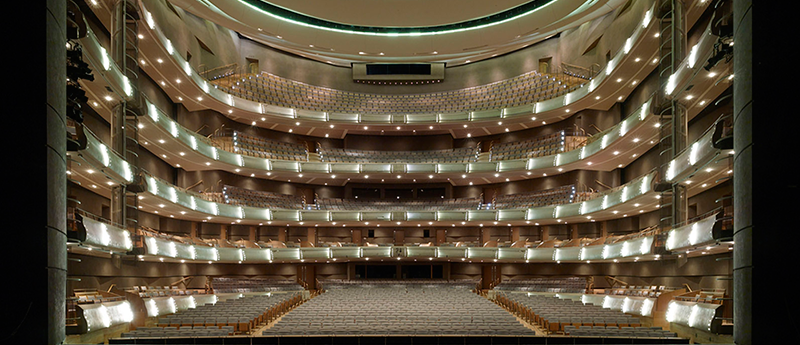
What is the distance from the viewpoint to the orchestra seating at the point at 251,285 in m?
29.9

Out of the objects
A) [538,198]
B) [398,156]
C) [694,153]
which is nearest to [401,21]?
[398,156]

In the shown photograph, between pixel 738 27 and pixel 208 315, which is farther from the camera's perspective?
pixel 208 315

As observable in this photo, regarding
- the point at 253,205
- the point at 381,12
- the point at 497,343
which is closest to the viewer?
the point at 497,343

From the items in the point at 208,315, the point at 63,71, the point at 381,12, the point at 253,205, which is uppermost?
the point at 381,12

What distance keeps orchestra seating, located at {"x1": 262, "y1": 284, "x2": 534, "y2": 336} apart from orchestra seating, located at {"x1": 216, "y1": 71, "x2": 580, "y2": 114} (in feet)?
57.1

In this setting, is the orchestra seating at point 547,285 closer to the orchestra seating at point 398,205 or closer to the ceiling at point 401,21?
the orchestra seating at point 398,205

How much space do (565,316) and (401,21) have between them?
17463 millimetres

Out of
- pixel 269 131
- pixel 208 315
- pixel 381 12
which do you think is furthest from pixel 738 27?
pixel 269 131

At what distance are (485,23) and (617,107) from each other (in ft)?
26.6

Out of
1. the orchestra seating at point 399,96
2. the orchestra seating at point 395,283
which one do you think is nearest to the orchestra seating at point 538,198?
the orchestra seating at point 395,283

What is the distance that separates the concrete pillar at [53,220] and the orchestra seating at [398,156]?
29.1 metres

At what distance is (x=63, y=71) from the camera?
7.63 m

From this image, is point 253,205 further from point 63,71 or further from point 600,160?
point 63,71
